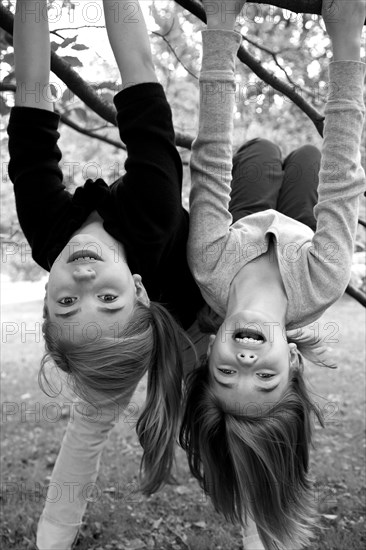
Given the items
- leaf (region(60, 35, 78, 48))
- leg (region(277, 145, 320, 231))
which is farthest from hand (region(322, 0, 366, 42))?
leaf (region(60, 35, 78, 48))

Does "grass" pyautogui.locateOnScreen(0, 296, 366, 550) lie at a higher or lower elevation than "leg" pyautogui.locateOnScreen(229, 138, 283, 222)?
lower

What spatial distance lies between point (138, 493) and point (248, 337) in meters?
2.42

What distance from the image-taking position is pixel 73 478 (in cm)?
302

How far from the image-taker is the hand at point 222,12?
2248 millimetres

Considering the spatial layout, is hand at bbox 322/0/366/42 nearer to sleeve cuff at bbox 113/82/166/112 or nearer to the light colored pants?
sleeve cuff at bbox 113/82/166/112

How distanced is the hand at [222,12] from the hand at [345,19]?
0.29m

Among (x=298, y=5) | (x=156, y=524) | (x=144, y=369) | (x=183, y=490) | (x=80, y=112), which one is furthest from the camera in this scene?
(x=183, y=490)

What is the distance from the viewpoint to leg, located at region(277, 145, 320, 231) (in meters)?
3.00

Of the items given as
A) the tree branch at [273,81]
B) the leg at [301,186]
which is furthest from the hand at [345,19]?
the leg at [301,186]

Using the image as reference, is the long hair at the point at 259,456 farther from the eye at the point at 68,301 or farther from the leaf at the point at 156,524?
the leaf at the point at 156,524

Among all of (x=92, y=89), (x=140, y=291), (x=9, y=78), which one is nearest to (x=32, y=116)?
(x=92, y=89)

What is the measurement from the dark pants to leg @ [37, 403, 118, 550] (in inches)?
44.6

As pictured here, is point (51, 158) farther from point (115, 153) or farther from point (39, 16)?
point (115, 153)

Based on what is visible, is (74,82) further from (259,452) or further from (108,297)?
(259,452)
